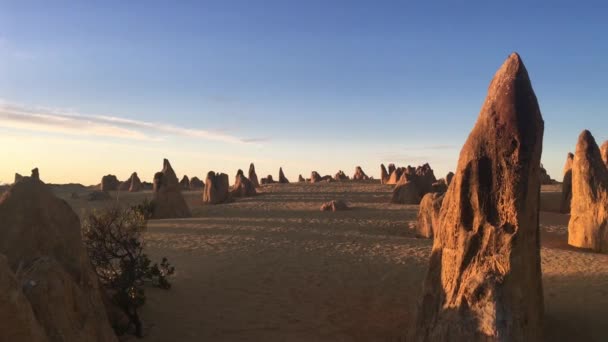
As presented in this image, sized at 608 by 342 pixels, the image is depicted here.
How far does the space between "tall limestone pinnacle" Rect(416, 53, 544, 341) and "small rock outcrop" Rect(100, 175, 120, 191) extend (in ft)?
145

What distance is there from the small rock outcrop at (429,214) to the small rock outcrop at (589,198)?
4622 millimetres

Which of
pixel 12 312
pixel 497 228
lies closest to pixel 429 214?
pixel 497 228

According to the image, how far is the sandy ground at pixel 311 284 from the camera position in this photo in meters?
9.65

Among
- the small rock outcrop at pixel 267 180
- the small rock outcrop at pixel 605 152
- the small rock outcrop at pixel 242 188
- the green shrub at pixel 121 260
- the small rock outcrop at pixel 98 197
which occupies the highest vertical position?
the small rock outcrop at pixel 605 152

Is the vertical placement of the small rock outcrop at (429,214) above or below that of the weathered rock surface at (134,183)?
below

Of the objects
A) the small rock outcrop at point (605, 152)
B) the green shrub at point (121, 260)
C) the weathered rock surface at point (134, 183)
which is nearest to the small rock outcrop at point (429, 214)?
the small rock outcrop at point (605, 152)

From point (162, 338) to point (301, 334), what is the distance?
255 cm

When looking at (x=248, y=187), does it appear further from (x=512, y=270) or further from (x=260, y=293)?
(x=512, y=270)

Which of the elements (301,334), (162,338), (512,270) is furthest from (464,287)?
(162,338)

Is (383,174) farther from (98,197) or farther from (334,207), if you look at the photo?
(98,197)

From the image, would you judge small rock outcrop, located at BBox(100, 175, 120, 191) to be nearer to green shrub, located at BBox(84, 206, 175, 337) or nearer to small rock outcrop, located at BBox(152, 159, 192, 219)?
small rock outcrop, located at BBox(152, 159, 192, 219)

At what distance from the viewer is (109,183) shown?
47.8 meters

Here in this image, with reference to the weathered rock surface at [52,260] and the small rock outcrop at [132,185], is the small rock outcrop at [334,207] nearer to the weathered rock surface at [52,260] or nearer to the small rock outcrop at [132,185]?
the weathered rock surface at [52,260]

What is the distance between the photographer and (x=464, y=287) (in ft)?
24.5
